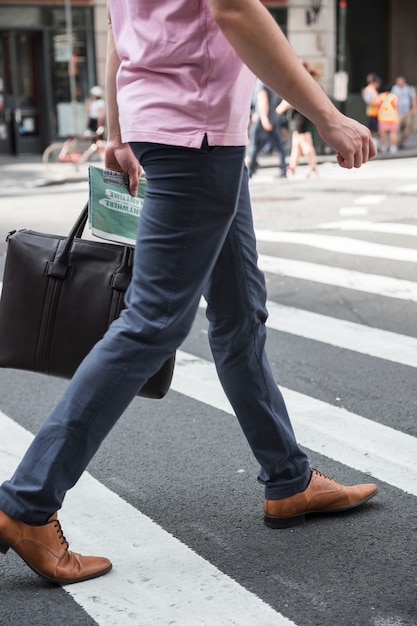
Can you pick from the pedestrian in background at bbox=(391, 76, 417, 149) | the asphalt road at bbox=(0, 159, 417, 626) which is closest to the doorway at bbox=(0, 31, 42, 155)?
the pedestrian in background at bbox=(391, 76, 417, 149)

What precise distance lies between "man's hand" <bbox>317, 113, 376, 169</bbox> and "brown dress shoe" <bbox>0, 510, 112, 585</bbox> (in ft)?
3.92

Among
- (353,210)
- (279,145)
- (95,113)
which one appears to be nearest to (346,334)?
(353,210)

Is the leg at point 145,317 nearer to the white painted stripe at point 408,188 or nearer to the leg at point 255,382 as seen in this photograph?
the leg at point 255,382

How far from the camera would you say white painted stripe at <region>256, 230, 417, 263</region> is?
8.76 m

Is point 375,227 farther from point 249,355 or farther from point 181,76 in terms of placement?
point 181,76

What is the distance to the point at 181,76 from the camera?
2.56 metres

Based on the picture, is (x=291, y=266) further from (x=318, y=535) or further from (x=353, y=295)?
(x=318, y=535)

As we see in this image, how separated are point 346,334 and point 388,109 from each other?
61.3 ft

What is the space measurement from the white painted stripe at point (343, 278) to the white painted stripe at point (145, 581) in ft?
13.3

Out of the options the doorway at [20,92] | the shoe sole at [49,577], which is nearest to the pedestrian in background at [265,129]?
the doorway at [20,92]

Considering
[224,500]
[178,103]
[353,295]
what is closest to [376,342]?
[353,295]

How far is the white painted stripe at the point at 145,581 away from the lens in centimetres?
258

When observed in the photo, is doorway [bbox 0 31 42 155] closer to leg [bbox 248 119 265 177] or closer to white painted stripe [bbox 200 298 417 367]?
leg [bbox 248 119 265 177]

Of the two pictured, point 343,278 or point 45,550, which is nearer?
point 45,550
